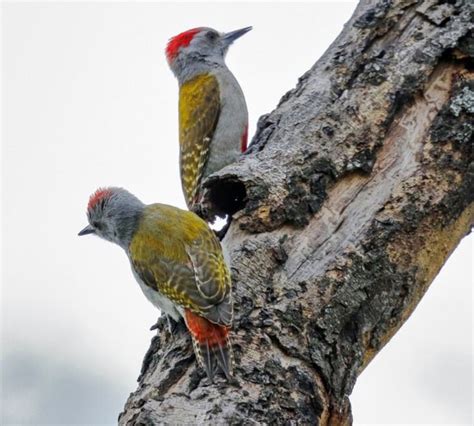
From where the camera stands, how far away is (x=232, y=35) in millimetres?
8227

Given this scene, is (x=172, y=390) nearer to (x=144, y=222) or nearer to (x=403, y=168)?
(x=403, y=168)

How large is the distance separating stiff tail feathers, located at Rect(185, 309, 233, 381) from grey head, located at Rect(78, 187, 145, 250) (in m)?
1.34

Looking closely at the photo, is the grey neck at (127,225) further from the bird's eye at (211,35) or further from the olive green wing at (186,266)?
the bird's eye at (211,35)

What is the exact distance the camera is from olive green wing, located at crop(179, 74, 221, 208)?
7.17 metres

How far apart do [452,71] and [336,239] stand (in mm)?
1127

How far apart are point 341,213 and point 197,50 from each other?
3806 mm

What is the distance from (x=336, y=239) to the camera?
4.50 m

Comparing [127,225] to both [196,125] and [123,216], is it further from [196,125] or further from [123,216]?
[196,125]

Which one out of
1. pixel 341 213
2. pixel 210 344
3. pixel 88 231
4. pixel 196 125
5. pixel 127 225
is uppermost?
pixel 196 125

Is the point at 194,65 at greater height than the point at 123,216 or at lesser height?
greater

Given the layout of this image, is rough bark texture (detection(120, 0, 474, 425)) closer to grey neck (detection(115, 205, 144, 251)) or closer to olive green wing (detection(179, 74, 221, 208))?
grey neck (detection(115, 205, 144, 251))

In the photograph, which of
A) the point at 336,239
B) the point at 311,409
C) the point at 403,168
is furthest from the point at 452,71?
the point at 311,409

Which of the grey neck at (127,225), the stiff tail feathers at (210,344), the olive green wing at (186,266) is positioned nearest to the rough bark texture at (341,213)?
the stiff tail feathers at (210,344)

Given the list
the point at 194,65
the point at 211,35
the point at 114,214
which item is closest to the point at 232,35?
the point at 211,35
